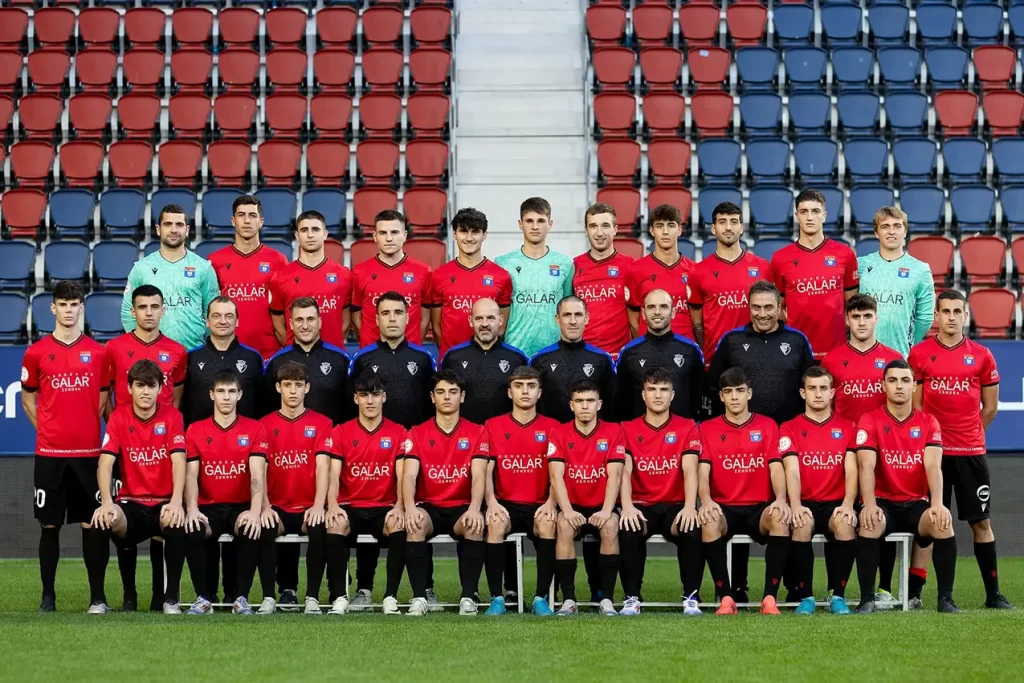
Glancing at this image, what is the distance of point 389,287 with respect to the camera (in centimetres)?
817

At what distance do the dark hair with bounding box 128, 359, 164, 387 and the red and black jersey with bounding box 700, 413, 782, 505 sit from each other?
3.03m

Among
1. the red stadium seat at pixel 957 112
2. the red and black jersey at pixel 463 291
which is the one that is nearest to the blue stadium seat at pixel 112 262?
the red and black jersey at pixel 463 291

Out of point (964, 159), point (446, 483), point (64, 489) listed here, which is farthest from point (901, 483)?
point (964, 159)

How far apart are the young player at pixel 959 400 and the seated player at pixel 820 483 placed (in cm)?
65

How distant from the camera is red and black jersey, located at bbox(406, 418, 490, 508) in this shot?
7484mm

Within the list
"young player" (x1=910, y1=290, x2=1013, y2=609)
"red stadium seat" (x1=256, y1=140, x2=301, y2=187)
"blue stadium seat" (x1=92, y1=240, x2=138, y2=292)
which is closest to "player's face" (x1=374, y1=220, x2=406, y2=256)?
"young player" (x1=910, y1=290, x2=1013, y2=609)

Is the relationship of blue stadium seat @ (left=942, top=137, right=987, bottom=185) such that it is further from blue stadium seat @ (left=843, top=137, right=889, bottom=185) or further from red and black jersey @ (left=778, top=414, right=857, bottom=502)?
red and black jersey @ (left=778, top=414, right=857, bottom=502)

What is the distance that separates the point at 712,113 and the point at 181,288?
7.96m

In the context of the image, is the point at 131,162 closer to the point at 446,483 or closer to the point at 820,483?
the point at 446,483

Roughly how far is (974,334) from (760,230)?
2.34 metres

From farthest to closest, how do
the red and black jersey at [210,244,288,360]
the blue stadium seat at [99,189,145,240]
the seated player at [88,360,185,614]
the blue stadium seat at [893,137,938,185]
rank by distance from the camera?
the blue stadium seat at [893,137,938,185]
the blue stadium seat at [99,189,145,240]
the red and black jersey at [210,244,288,360]
the seated player at [88,360,185,614]

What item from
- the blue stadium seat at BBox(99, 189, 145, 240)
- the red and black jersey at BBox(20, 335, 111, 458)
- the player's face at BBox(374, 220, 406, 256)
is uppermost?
the blue stadium seat at BBox(99, 189, 145, 240)

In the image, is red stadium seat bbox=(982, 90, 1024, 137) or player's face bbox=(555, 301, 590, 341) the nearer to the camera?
player's face bbox=(555, 301, 590, 341)

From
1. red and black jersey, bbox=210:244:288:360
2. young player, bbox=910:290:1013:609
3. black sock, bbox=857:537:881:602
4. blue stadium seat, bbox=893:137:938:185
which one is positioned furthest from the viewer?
blue stadium seat, bbox=893:137:938:185
